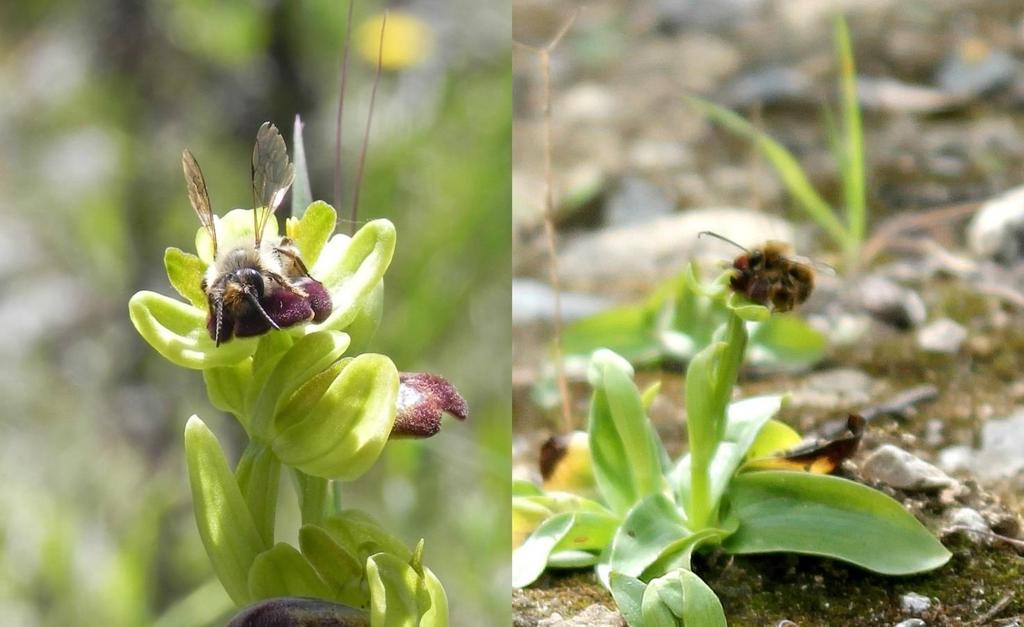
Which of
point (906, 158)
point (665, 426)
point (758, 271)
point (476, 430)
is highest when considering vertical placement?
point (758, 271)

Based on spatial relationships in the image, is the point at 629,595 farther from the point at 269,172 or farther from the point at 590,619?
the point at 269,172

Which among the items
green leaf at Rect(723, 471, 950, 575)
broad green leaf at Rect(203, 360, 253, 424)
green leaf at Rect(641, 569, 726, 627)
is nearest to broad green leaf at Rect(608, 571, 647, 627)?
green leaf at Rect(641, 569, 726, 627)

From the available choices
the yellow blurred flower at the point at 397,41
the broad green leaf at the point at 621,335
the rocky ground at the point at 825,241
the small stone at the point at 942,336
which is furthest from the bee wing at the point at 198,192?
the yellow blurred flower at the point at 397,41

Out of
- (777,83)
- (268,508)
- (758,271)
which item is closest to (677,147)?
(777,83)

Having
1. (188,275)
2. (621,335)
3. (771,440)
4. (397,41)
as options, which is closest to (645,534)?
(771,440)

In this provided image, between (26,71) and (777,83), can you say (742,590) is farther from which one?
(26,71)

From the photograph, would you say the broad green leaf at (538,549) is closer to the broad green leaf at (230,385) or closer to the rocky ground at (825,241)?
the rocky ground at (825,241)
